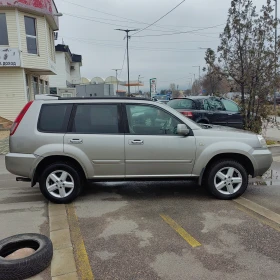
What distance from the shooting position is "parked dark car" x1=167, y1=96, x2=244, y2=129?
9.69 m

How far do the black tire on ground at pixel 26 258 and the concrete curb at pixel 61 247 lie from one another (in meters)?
0.13

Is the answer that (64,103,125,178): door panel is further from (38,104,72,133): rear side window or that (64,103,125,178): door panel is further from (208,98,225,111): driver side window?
(208,98,225,111): driver side window

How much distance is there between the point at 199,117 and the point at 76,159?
19.2ft

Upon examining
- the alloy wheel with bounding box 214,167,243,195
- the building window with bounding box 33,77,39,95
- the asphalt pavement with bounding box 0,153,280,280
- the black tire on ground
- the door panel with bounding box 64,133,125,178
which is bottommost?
the asphalt pavement with bounding box 0,153,280,280

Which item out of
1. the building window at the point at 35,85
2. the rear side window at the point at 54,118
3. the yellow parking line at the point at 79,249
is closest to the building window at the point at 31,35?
the building window at the point at 35,85

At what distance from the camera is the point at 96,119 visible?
4.79 m

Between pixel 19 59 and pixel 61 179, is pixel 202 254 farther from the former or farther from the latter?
pixel 19 59

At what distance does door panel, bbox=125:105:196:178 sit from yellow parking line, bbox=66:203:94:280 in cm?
109

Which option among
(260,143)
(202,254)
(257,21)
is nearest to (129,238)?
(202,254)

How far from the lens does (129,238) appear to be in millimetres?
3652

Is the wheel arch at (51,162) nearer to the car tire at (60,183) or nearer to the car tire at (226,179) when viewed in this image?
the car tire at (60,183)

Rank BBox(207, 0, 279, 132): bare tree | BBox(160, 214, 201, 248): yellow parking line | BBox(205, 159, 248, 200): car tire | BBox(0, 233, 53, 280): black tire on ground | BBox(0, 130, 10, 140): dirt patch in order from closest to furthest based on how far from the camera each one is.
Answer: BBox(0, 233, 53, 280): black tire on ground < BBox(160, 214, 201, 248): yellow parking line < BBox(205, 159, 248, 200): car tire < BBox(207, 0, 279, 132): bare tree < BBox(0, 130, 10, 140): dirt patch

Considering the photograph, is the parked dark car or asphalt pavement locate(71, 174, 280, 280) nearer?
asphalt pavement locate(71, 174, 280, 280)

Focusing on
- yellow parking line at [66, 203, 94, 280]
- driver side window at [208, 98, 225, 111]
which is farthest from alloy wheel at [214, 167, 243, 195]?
driver side window at [208, 98, 225, 111]
